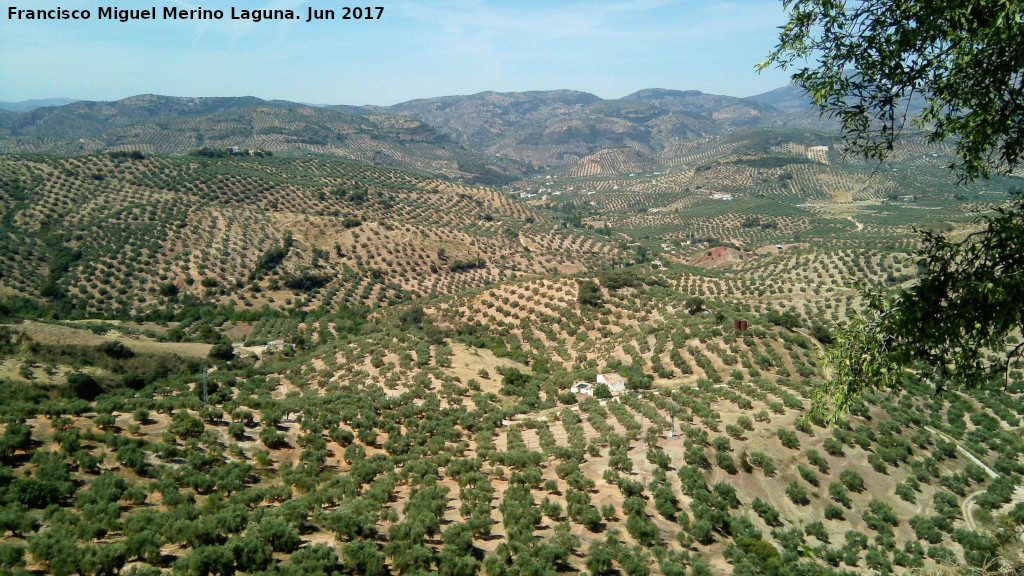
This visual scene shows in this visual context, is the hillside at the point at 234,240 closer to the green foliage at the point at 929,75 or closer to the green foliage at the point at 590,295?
the green foliage at the point at 590,295

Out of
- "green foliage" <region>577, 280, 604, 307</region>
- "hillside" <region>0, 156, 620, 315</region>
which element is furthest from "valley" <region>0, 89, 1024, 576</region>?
"hillside" <region>0, 156, 620, 315</region>

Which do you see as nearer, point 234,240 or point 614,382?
point 614,382

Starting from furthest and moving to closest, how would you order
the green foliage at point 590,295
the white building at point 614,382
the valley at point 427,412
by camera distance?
1. the green foliage at point 590,295
2. the white building at point 614,382
3. the valley at point 427,412

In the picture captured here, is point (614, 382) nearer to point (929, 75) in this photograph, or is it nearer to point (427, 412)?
point (427, 412)

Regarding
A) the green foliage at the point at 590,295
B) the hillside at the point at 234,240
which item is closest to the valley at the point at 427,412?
the green foliage at the point at 590,295

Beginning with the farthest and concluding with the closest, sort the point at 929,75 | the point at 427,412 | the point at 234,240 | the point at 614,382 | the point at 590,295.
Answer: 1. the point at 234,240
2. the point at 590,295
3. the point at 614,382
4. the point at 427,412
5. the point at 929,75

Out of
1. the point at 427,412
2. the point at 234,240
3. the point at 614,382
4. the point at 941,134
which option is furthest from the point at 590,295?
the point at 234,240

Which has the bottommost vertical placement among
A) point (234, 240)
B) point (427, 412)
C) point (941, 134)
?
point (427, 412)

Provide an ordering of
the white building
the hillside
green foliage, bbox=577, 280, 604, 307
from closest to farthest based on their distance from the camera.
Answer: the white building → green foliage, bbox=577, 280, 604, 307 → the hillside

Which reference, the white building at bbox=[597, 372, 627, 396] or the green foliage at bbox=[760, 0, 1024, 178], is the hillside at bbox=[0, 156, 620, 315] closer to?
the white building at bbox=[597, 372, 627, 396]
